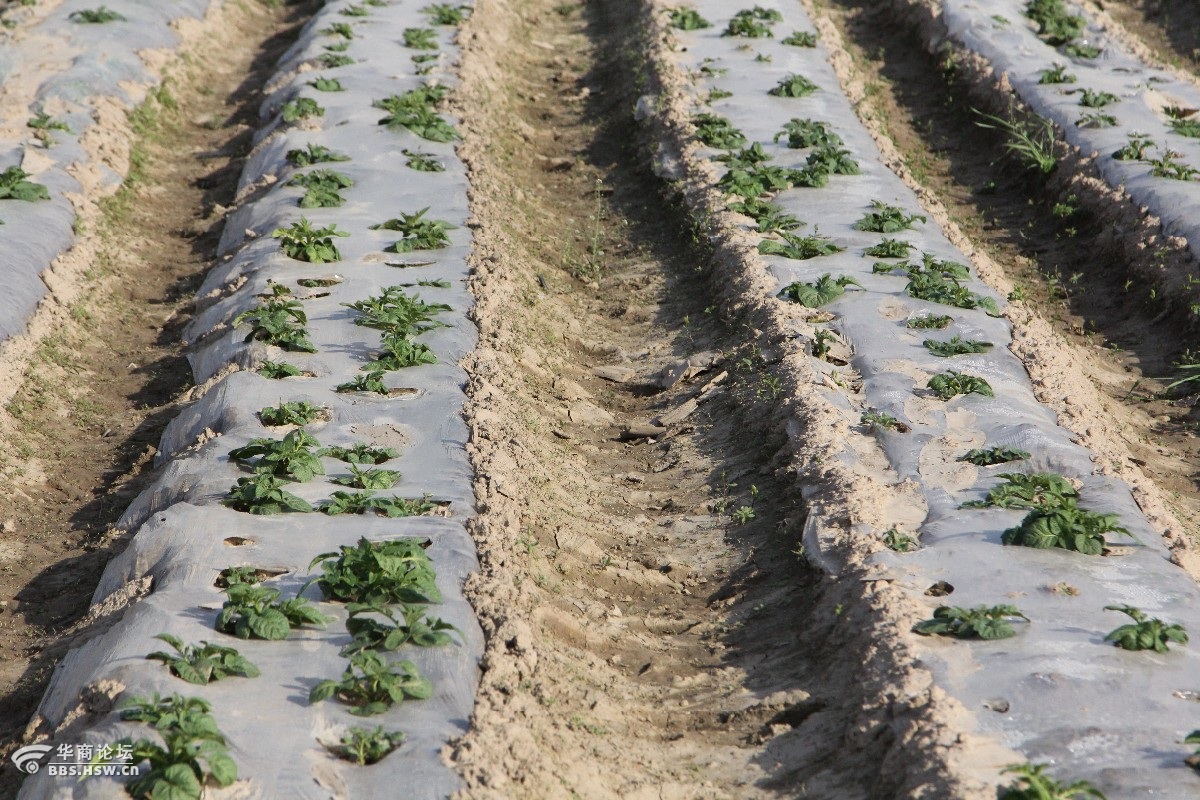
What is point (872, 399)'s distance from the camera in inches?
275

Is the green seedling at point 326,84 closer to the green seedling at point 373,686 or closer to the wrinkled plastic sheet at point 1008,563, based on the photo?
the wrinkled plastic sheet at point 1008,563

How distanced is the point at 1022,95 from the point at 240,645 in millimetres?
10212

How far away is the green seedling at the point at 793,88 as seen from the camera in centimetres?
1150

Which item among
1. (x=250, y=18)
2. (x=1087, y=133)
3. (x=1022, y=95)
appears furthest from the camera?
(x=250, y=18)

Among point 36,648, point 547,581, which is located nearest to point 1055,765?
point 547,581

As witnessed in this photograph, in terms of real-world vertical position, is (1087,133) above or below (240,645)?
above

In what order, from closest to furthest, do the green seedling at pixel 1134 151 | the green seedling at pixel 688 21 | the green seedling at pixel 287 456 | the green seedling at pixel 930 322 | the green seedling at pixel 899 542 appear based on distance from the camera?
the green seedling at pixel 899 542 < the green seedling at pixel 287 456 < the green seedling at pixel 930 322 < the green seedling at pixel 1134 151 < the green seedling at pixel 688 21

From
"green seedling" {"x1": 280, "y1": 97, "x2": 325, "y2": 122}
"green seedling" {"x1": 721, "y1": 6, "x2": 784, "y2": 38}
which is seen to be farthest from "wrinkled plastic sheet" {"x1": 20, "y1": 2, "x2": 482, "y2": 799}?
"green seedling" {"x1": 721, "y1": 6, "x2": 784, "y2": 38}

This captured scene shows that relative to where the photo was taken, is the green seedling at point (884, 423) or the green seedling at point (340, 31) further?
the green seedling at point (340, 31)

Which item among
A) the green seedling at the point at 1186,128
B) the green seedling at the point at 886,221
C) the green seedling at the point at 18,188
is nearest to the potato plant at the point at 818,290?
the green seedling at the point at 886,221

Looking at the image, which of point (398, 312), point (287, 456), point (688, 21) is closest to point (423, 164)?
point (398, 312)

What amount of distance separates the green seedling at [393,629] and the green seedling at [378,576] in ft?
0.25

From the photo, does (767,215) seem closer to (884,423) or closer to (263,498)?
(884,423)

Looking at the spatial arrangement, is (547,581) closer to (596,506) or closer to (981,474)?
(596,506)
